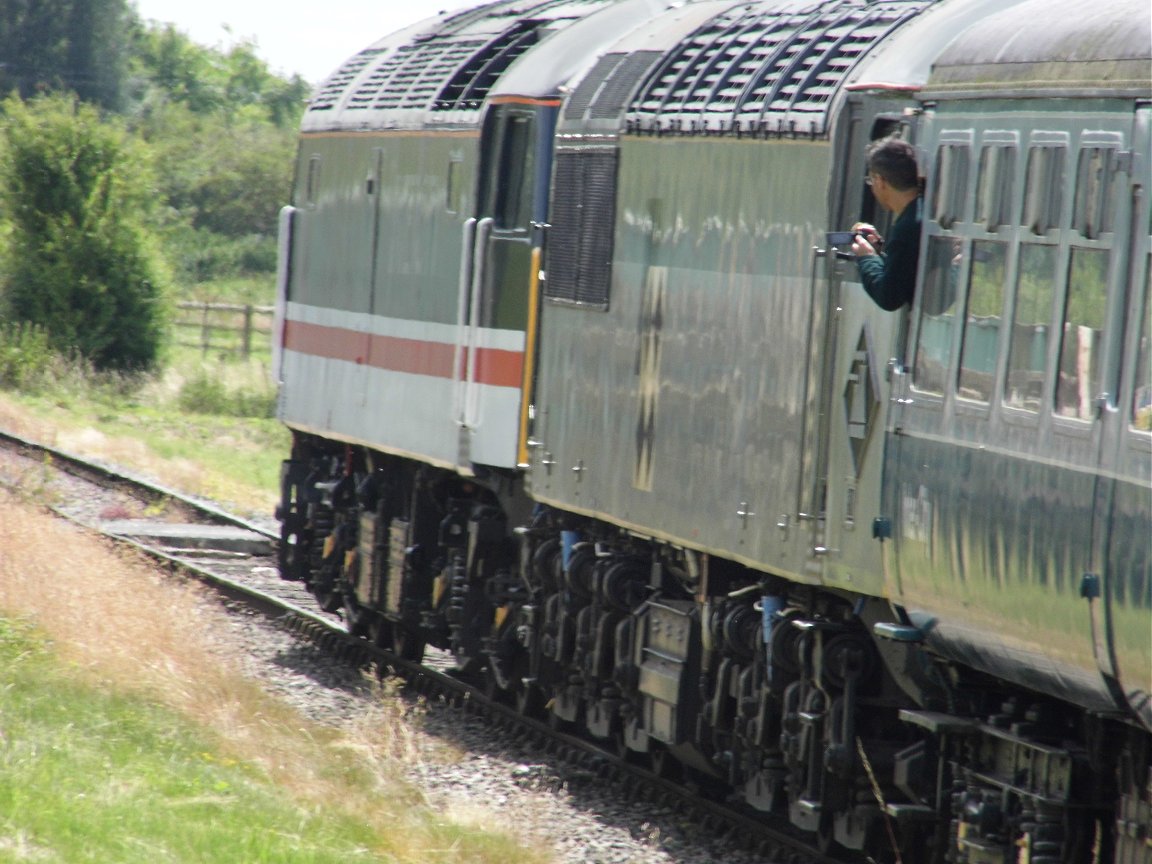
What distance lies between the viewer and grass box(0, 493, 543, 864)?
8.42m

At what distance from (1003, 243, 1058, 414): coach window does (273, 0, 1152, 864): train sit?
0.02 meters

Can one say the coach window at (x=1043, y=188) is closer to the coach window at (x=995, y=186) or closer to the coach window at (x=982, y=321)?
the coach window at (x=995, y=186)

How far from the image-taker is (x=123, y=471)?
25125mm

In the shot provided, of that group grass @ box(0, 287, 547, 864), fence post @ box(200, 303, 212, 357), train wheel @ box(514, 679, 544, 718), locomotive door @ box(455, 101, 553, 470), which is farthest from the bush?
locomotive door @ box(455, 101, 553, 470)

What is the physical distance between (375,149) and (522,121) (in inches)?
103

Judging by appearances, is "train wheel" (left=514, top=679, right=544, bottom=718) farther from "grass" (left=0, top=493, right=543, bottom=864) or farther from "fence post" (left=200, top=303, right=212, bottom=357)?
"fence post" (left=200, top=303, right=212, bottom=357)

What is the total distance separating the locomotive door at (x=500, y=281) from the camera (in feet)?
40.7

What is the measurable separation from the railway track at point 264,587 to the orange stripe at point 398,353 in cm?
216

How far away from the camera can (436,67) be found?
1415 cm

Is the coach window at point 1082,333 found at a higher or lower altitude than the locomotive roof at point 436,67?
lower

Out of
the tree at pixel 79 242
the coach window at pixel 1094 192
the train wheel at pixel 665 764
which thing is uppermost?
the coach window at pixel 1094 192

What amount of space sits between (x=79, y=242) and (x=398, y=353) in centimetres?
2466

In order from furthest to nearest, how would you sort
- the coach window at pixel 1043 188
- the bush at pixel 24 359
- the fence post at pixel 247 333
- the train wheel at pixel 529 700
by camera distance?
1. the fence post at pixel 247 333
2. the bush at pixel 24 359
3. the train wheel at pixel 529 700
4. the coach window at pixel 1043 188

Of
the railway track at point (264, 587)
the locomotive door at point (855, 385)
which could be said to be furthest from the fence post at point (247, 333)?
the locomotive door at point (855, 385)
